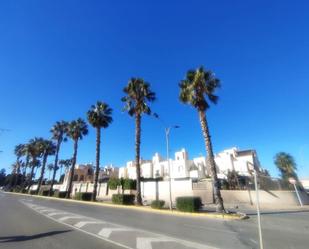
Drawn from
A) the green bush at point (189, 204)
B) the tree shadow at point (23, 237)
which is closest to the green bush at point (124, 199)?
the green bush at point (189, 204)

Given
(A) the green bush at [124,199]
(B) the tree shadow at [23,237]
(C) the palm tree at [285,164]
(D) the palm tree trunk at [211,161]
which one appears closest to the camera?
(B) the tree shadow at [23,237]

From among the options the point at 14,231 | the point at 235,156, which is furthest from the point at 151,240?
the point at 235,156

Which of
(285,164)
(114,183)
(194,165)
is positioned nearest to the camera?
(114,183)

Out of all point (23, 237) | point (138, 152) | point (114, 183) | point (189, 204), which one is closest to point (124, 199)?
point (138, 152)

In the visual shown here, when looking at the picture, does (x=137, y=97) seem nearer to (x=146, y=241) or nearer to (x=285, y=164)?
(x=146, y=241)

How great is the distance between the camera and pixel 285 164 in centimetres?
5766

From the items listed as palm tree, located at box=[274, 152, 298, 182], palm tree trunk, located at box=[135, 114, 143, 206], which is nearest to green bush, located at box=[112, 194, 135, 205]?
palm tree trunk, located at box=[135, 114, 143, 206]

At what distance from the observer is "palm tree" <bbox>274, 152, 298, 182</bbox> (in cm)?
5662

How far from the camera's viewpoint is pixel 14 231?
1066 centimetres

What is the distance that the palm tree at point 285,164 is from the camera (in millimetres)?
56625

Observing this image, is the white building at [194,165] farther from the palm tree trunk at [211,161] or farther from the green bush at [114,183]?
the palm tree trunk at [211,161]

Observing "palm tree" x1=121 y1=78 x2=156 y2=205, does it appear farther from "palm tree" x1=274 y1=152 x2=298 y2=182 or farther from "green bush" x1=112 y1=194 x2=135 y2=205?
"palm tree" x1=274 y1=152 x2=298 y2=182

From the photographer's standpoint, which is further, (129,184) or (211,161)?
(129,184)

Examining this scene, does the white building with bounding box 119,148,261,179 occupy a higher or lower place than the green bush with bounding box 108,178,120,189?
higher
